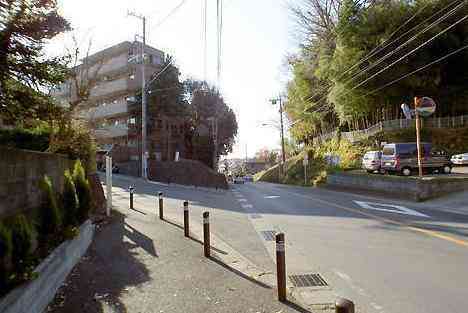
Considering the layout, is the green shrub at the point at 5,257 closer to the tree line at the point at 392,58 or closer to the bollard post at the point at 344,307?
the bollard post at the point at 344,307

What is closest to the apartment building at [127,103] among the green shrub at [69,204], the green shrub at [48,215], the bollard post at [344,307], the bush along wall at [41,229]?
the bush along wall at [41,229]

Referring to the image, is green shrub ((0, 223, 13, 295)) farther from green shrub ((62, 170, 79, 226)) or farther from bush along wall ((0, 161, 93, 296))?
green shrub ((62, 170, 79, 226))

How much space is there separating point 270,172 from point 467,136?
3144 cm

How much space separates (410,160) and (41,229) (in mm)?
21259

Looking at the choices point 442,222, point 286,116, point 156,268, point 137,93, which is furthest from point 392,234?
point 286,116

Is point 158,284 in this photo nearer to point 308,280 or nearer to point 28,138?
point 308,280

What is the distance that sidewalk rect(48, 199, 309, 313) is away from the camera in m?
5.34

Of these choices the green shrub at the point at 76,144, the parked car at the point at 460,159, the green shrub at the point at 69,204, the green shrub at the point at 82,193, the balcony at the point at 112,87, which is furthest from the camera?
the balcony at the point at 112,87

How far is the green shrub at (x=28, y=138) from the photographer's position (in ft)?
38.8

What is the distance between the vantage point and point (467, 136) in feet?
108

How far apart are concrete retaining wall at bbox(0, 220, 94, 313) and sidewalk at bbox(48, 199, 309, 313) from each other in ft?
0.47

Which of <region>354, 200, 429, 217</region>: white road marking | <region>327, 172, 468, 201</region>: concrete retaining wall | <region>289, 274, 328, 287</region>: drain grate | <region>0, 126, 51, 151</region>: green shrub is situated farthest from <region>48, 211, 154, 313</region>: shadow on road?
<region>327, 172, 468, 201</region>: concrete retaining wall

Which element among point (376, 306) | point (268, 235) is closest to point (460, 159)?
point (268, 235)

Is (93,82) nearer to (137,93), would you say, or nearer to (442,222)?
(442,222)
